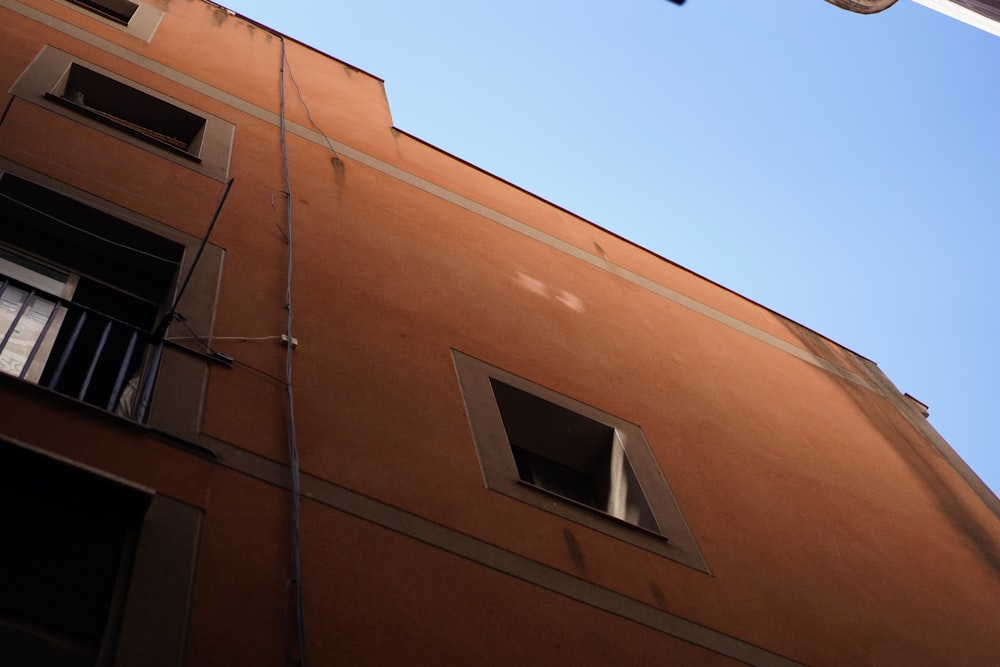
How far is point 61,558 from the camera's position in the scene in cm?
443

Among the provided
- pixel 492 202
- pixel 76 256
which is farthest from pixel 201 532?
pixel 492 202

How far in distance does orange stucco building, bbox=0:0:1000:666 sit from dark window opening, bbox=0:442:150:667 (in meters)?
0.01

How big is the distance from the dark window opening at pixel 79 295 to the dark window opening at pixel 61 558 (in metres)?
0.79

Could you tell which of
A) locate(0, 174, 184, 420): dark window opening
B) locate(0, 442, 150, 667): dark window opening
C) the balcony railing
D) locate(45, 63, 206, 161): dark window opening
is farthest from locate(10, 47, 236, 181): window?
locate(0, 442, 150, 667): dark window opening

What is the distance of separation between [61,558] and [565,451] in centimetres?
439

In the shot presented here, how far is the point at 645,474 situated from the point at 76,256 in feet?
15.1

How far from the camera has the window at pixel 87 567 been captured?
4090 millimetres

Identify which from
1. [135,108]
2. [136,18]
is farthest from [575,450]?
[136,18]

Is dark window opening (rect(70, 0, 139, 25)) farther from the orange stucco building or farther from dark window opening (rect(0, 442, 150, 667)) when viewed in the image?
dark window opening (rect(0, 442, 150, 667))

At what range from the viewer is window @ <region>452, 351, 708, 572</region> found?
7.00m

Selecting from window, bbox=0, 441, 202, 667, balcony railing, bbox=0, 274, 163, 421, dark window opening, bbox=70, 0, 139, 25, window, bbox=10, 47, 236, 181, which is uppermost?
dark window opening, bbox=70, 0, 139, 25

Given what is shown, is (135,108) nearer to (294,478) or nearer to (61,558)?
(294,478)

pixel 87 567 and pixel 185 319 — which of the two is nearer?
pixel 87 567

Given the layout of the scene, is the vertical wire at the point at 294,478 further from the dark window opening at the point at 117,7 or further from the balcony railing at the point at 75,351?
the dark window opening at the point at 117,7
